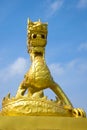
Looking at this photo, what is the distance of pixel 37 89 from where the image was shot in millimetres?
8258

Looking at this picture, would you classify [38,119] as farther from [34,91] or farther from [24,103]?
[34,91]

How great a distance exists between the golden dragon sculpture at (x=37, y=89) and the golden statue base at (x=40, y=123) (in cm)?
74

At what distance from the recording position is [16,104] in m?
7.35

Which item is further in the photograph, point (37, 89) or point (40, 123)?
point (37, 89)

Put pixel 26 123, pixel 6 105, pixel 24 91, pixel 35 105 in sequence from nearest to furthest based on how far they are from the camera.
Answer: pixel 26 123 → pixel 35 105 → pixel 6 105 → pixel 24 91

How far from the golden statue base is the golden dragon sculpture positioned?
74cm

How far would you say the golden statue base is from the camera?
6.22 meters

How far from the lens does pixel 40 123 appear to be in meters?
6.34

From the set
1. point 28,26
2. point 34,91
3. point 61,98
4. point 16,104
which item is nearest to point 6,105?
point 16,104

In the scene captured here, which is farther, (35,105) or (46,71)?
(46,71)

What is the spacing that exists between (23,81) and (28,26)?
5.12 ft

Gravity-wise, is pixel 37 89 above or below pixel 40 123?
above

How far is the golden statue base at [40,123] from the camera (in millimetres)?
6219

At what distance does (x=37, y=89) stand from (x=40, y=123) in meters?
2.00
